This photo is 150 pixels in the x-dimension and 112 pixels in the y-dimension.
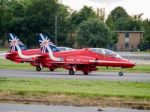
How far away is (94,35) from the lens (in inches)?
3824

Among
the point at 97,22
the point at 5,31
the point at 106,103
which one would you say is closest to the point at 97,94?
the point at 106,103

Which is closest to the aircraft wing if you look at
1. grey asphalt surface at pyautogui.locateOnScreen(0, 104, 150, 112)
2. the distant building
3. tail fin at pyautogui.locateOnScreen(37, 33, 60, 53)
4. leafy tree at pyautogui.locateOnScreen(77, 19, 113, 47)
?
tail fin at pyautogui.locateOnScreen(37, 33, 60, 53)

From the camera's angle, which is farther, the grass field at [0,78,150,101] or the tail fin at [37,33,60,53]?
the tail fin at [37,33,60,53]

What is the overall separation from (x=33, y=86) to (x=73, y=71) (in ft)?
42.3

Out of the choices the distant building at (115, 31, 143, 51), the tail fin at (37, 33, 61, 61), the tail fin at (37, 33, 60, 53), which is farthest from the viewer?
the distant building at (115, 31, 143, 51)

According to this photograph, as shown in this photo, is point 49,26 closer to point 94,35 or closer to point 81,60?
point 94,35

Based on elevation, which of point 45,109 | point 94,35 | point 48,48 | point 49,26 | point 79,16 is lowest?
point 45,109

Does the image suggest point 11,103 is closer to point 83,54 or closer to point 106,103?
point 106,103

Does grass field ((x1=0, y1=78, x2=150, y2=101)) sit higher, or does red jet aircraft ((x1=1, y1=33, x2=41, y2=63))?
red jet aircraft ((x1=1, y1=33, x2=41, y2=63))

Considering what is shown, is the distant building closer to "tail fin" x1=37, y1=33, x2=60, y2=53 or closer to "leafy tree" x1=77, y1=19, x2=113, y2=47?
"leafy tree" x1=77, y1=19, x2=113, y2=47

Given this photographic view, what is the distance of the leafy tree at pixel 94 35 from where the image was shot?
96.5 meters

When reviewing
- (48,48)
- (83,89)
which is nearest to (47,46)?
(48,48)

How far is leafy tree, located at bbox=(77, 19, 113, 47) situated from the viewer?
96.5m

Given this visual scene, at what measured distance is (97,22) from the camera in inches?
3888
